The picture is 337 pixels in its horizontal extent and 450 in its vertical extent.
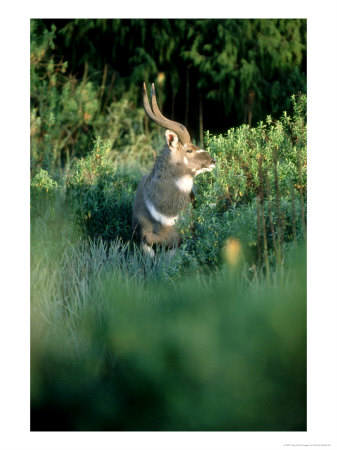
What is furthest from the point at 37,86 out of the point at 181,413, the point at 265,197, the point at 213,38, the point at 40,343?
the point at 181,413

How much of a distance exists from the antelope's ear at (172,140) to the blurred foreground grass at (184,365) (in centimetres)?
185

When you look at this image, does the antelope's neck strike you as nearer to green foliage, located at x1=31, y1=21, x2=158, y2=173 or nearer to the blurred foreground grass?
the blurred foreground grass

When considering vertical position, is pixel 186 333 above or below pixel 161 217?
below

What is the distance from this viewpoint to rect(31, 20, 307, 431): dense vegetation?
2.94 metres

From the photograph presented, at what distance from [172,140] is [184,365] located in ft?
7.88

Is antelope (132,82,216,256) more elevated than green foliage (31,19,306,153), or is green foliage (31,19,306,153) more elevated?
green foliage (31,19,306,153)

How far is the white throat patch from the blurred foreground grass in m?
1.75

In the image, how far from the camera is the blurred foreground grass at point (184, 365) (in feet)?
9.62

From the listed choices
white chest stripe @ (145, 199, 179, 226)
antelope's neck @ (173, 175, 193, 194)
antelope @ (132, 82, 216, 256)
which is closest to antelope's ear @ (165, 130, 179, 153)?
antelope @ (132, 82, 216, 256)

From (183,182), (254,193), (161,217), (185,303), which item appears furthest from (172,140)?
(185,303)

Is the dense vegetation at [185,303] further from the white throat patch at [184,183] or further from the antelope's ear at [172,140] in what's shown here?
the antelope's ear at [172,140]

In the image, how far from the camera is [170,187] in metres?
4.98

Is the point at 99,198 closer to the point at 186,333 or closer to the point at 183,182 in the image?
the point at 183,182

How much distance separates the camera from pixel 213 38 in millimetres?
7145
